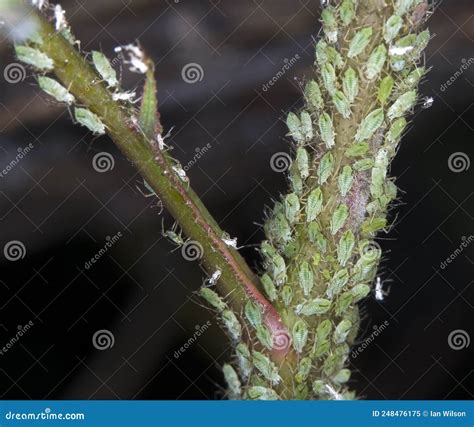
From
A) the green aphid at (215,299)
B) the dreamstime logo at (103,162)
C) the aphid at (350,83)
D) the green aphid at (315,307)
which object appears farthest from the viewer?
the dreamstime logo at (103,162)

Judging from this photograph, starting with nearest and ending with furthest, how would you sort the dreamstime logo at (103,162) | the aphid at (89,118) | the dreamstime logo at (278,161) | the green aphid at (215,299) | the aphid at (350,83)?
the aphid at (89,118) < the aphid at (350,83) < the green aphid at (215,299) < the dreamstime logo at (103,162) < the dreamstime logo at (278,161)

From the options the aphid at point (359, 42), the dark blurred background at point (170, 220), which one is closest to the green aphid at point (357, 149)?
the aphid at point (359, 42)

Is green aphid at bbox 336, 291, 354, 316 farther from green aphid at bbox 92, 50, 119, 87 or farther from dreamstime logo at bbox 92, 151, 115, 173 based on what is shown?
dreamstime logo at bbox 92, 151, 115, 173

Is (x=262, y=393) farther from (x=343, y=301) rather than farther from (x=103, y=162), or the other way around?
(x=103, y=162)

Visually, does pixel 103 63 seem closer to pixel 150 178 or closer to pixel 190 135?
pixel 150 178

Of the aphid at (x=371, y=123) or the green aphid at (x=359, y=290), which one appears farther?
the green aphid at (x=359, y=290)
